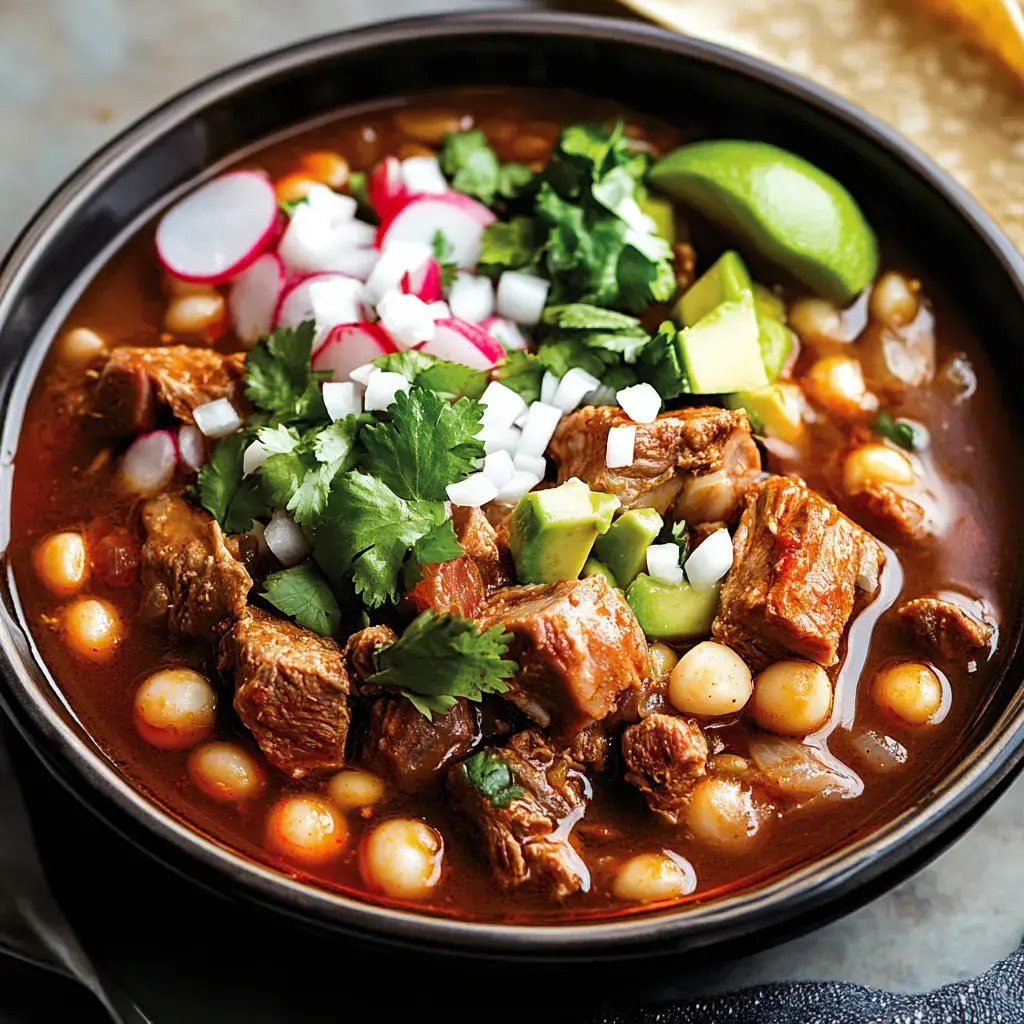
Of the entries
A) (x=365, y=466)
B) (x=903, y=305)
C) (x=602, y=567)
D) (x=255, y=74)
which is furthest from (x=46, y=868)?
(x=903, y=305)

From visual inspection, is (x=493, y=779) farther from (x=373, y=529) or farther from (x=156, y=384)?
(x=156, y=384)

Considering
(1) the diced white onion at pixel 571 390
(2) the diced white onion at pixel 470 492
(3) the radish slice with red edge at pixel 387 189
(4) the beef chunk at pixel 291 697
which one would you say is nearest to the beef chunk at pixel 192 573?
(4) the beef chunk at pixel 291 697

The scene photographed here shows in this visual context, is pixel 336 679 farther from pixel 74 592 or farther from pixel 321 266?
pixel 321 266

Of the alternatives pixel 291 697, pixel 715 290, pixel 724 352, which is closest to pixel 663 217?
pixel 715 290

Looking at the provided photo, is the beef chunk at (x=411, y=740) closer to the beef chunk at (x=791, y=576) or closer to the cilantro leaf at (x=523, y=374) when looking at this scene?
the beef chunk at (x=791, y=576)

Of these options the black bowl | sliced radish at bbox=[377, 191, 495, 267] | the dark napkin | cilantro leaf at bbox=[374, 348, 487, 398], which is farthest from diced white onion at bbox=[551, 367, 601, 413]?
the dark napkin

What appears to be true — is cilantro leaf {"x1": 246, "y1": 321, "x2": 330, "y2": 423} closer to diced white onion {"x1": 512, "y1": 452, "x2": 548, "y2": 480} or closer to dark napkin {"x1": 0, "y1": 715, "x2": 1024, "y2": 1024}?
diced white onion {"x1": 512, "y1": 452, "x2": 548, "y2": 480}
